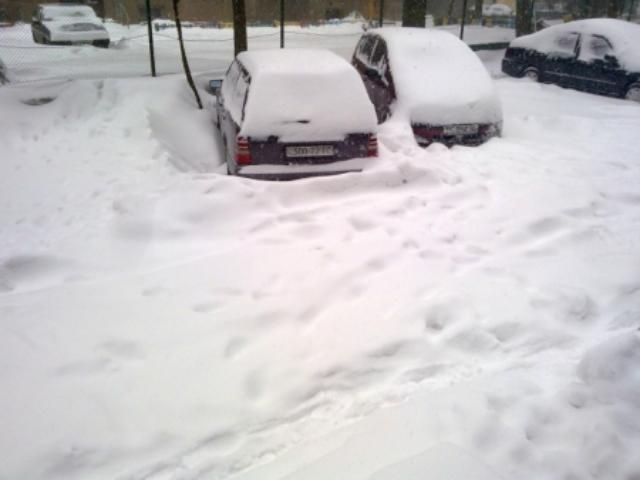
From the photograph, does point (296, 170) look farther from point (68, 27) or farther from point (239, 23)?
point (68, 27)

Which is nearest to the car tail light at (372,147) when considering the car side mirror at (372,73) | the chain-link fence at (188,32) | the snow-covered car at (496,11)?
the car side mirror at (372,73)

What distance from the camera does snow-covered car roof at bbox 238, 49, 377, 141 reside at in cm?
568

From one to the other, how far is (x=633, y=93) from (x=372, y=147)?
853 cm

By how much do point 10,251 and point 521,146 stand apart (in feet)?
20.6

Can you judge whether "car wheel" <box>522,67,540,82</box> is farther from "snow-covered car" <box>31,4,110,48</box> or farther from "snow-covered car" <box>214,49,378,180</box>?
"snow-covered car" <box>31,4,110,48</box>

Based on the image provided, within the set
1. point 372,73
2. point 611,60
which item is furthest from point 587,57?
point 372,73

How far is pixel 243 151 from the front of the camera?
5676mm

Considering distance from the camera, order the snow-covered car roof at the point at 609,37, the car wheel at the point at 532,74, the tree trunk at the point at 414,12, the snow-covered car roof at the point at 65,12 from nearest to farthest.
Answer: the snow-covered car roof at the point at 609,37, the tree trunk at the point at 414,12, the car wheel at the point at 532,74, the snow-covered car roof at the point at 65,12

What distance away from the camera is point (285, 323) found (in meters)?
3.66

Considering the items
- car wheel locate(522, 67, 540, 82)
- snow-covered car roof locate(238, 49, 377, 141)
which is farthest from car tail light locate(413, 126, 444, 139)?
car wheel locate(522, 67, 540, 82)

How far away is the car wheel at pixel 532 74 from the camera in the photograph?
13.3 m

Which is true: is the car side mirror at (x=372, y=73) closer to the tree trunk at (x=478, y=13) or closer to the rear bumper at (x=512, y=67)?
the rear bumper at (x=512, y=67)

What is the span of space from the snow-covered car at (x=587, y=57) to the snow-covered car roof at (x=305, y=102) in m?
8.39

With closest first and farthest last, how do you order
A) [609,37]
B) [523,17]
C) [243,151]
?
[243,151] → [609,37] → [523,17]
